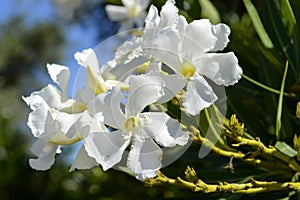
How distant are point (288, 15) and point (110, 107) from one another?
505 mm

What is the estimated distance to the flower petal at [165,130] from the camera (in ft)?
2.42

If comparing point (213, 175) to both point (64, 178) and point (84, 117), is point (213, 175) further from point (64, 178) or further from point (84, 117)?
point (64, 178)

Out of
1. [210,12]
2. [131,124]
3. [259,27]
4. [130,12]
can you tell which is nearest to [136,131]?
[131,124]

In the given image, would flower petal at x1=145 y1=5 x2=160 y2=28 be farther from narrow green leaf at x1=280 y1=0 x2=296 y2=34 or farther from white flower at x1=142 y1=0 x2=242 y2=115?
narrow green leaf at x1=280 y1=0 x2=296 y2=34

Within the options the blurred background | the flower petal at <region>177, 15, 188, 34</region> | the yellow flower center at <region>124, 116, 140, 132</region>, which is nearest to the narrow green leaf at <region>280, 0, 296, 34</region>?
the blurred background

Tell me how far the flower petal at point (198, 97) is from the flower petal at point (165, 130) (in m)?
0.03

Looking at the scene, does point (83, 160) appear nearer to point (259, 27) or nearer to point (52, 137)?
point (52, 137)

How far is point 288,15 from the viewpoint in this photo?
3.59ft

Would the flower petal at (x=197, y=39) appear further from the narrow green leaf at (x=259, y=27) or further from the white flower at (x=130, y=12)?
the white flower at (x=130, y=12)

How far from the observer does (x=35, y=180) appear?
245 centimetres

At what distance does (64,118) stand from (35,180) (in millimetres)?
1764

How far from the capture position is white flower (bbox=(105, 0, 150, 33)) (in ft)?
5.13

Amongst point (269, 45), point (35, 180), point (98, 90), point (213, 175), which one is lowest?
point (35, 180)

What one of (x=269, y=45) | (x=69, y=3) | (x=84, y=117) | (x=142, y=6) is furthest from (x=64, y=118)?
(x=69, y=3)
